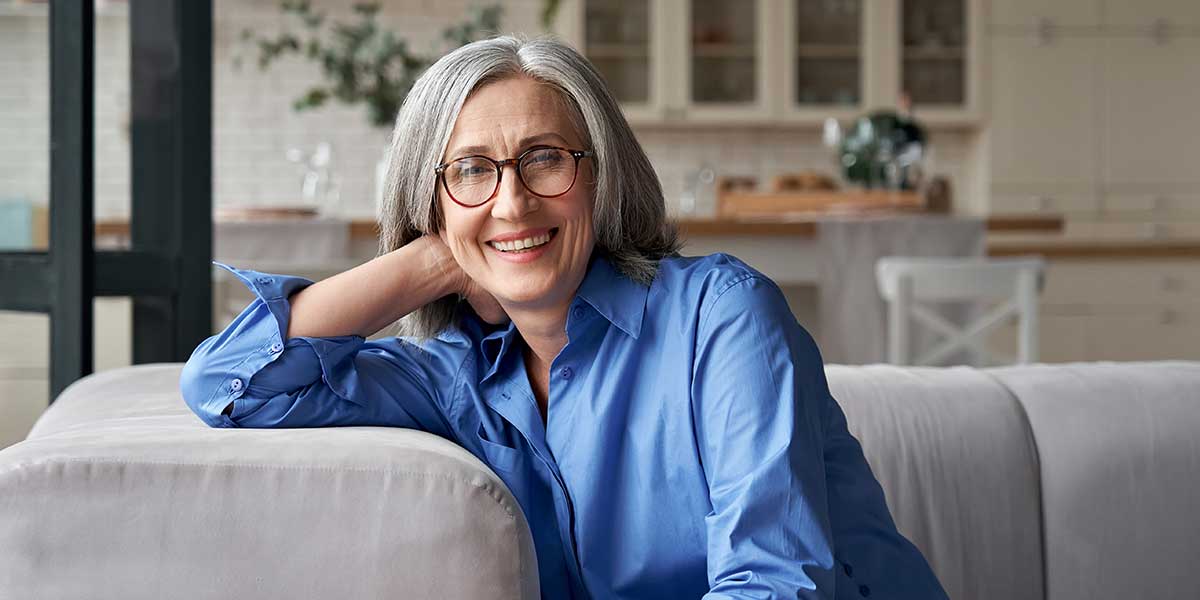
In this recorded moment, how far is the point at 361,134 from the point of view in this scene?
6055 mm

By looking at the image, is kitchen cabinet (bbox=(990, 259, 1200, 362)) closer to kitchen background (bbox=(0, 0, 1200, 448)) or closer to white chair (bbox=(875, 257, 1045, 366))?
kitchen background (bbox=(0, 0, 1200, 448))

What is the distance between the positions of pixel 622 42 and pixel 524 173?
16.2 feet

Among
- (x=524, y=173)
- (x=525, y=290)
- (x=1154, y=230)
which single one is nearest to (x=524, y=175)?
(x=524, y=173)

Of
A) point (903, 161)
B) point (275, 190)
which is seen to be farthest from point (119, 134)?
point (903, 161)

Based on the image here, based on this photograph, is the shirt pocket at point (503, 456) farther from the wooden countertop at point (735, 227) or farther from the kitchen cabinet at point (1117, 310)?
the kitchen cabinet at point (1117, 310)

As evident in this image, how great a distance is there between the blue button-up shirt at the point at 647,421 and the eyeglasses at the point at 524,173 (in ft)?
0.35

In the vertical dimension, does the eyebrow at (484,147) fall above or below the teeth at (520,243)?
above

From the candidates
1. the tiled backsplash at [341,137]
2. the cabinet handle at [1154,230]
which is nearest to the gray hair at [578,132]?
the tiled backsplash at [341,137]

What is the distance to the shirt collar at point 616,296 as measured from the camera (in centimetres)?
123

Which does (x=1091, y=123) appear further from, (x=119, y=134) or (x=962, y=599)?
(x=962, y=599)

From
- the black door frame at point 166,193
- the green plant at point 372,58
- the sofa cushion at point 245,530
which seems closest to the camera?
the sofa cushion at point 245,530

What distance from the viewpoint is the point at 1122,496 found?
1.56 m

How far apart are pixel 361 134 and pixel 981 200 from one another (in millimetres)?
2977

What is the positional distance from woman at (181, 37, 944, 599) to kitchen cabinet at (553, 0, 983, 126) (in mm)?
4742
